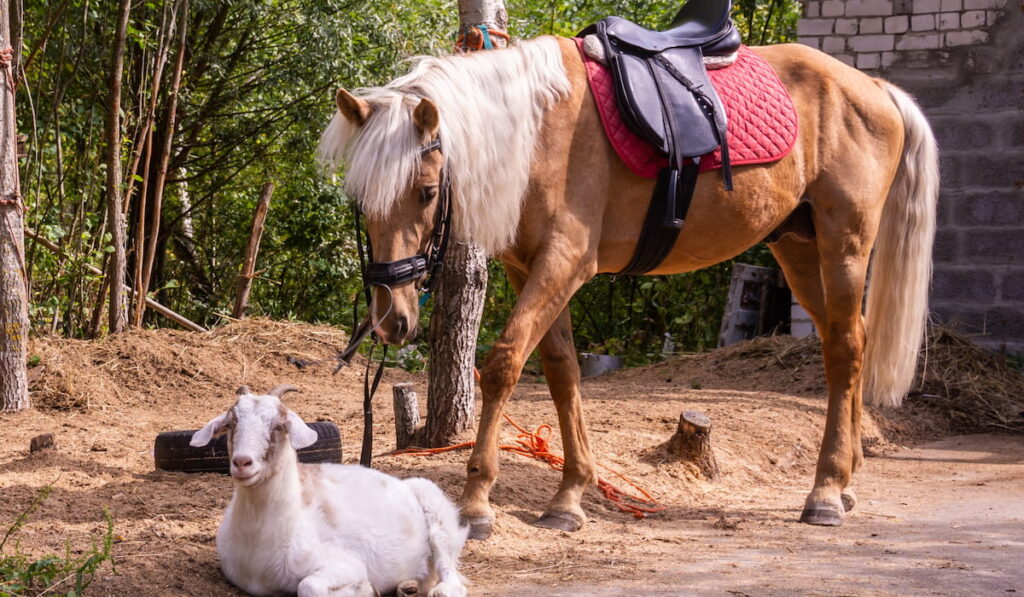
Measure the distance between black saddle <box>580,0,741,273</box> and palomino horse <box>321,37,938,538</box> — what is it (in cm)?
11

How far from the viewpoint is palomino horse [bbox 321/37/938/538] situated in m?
3.95

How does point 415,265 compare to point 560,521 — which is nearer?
point 415,265

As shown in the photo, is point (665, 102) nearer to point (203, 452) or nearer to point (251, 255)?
point (203, 452)

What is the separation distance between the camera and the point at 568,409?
4859mm

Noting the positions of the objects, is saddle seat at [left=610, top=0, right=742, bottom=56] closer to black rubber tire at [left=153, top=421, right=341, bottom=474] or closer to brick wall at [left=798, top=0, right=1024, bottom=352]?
black rubber tire at [left=153, top=421, right=341, bottom=474]

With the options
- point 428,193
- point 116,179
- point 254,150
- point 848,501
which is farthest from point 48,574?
point 254,150

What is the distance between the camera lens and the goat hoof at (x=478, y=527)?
4.21 m

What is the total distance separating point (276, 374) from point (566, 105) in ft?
15.3

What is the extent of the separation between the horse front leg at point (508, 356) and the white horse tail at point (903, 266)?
2.27 m

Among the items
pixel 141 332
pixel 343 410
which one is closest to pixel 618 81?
pixel 343 410

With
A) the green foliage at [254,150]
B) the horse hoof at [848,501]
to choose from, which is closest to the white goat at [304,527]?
the horse hoof at [848,501]

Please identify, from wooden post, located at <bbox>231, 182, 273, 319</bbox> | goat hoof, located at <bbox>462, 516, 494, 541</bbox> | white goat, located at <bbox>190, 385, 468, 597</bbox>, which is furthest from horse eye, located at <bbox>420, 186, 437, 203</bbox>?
wooden post, located at <bbox>231, 182, 273, 319</bbox>

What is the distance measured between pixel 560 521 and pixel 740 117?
6.61ft

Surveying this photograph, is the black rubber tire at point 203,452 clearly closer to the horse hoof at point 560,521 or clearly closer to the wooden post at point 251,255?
the horse hoof at point 560,521
